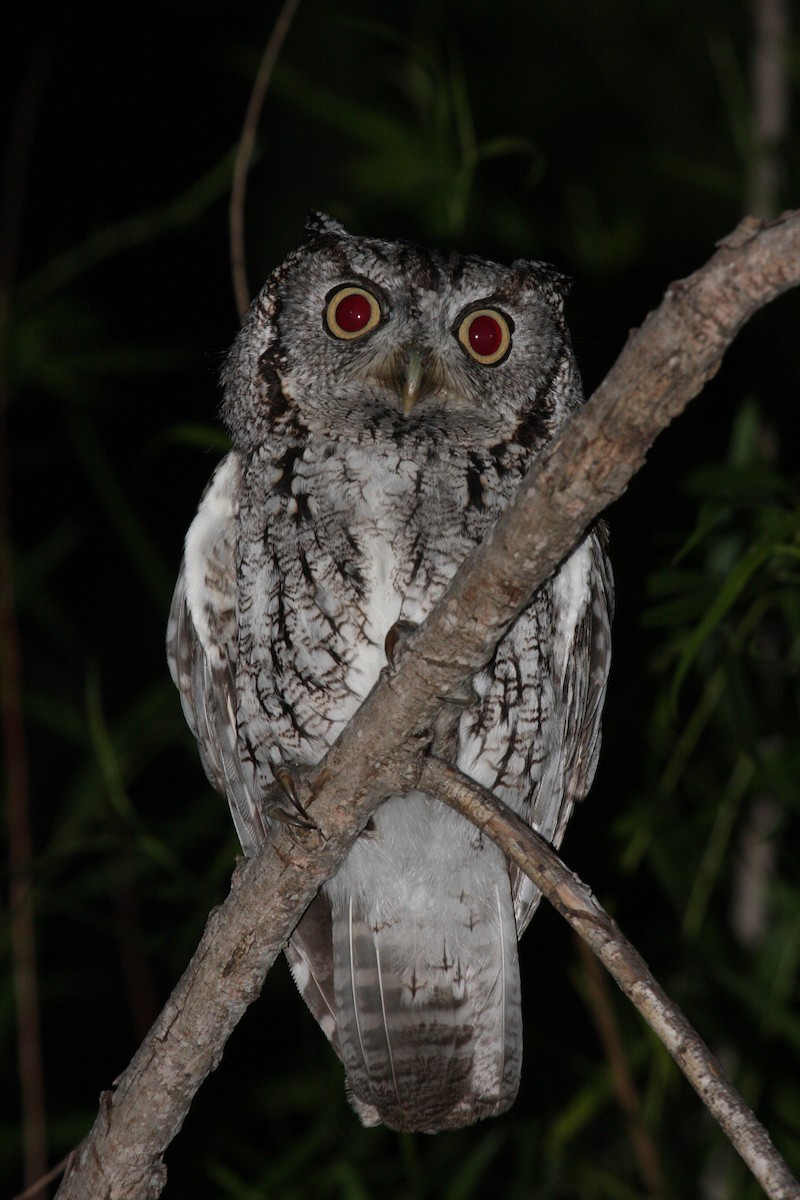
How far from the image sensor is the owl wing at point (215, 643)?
73.3 inches

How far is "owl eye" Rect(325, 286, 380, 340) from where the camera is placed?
68.9 inches

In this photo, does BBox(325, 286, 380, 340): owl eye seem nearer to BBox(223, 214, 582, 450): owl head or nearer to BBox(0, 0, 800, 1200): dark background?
BBox(223, 214, 582, 450): owl head

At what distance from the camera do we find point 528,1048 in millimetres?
2643

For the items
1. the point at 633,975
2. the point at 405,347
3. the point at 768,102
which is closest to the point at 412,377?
the point at 405,347

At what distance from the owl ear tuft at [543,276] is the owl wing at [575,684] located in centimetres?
36

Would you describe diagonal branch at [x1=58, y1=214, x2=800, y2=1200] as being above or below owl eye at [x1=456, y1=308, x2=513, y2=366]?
below

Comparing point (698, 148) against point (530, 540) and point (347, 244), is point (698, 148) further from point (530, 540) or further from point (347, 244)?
point (530, 540)

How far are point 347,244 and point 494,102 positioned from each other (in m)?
2.74

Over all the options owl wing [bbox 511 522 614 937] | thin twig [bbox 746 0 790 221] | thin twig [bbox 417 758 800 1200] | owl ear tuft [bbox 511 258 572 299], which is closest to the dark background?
thin twig [bbox 746 0 790 221]

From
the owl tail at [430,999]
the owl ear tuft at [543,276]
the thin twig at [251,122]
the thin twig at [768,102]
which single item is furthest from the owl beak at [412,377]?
the thin twig at [768,102]

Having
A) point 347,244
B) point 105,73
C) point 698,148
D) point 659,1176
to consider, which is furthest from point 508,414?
point 105,73

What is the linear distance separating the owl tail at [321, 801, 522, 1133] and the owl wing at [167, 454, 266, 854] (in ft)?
0.80

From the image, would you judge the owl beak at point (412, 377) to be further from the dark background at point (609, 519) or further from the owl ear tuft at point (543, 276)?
the dark background at point (609, 519)

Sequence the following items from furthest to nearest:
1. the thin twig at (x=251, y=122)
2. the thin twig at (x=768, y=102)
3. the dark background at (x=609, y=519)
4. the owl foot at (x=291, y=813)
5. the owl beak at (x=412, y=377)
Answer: the thin twig at (x=768, y=102) → the dark background at (x=609, y=519) → the thin twig at (x=251, y=122) → the owl beak at (x=412, y=377) → the owl foot at (x=291, y=813)
